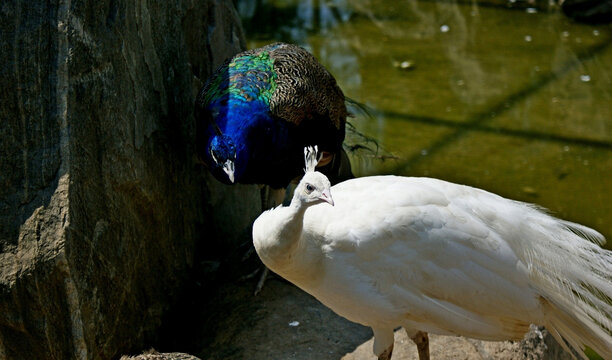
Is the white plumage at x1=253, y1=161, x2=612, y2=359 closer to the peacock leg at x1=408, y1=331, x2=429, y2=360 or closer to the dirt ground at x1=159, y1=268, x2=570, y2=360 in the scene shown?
the peacock leg at x1=408, y1=331, x2=429, y2=360

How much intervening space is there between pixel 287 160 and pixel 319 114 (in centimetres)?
32

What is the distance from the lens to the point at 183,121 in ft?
11.4

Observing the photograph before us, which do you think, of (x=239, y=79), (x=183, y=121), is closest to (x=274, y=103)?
(x=239, y=79)

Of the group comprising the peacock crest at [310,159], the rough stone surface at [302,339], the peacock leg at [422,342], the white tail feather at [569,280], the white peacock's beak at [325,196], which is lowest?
the rough stone surface at [302,339]

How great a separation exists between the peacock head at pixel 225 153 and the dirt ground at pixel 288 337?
706 mm

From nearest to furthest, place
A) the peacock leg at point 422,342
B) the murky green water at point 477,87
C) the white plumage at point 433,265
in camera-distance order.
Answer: the white plumage at point 433,265 → the peacock leg at point 422,342 → the murky green water at point 477,87

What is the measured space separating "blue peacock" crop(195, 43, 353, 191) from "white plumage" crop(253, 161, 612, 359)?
0.61 meters

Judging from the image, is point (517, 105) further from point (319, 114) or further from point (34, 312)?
point (34, 312)

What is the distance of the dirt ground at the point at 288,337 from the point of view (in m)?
3.13

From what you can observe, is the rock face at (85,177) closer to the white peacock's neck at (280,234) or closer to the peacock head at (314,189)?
the white peacock's neck at (280,234)

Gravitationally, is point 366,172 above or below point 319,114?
below

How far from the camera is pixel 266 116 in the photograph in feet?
10.5

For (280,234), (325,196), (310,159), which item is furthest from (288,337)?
(325,196)

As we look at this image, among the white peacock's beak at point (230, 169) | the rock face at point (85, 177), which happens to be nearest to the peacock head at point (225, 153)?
the white peacock's beak at point (230, 169)
